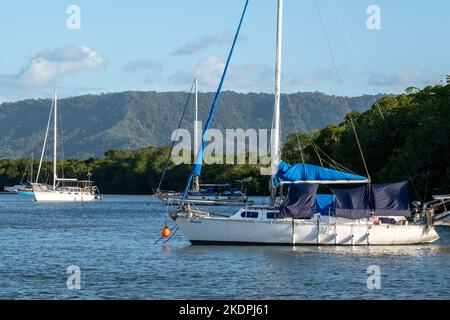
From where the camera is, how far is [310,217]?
1966 inches

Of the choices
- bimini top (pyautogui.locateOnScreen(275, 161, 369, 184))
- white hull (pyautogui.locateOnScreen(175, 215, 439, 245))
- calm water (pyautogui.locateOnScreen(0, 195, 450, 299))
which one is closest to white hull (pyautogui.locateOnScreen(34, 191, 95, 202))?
calm water (pyautogui.locateOnScreen(0, 195, 450, 299))

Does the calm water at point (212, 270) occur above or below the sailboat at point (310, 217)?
below

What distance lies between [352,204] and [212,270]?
1135 centimetres

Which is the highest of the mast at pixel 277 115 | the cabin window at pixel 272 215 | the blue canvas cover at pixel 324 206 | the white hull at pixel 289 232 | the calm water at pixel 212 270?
the mast at pixel 277 115

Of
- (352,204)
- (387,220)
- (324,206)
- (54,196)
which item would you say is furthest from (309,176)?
(54,196)

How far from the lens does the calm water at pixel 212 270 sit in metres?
35.5

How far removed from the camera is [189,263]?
44.5 meters

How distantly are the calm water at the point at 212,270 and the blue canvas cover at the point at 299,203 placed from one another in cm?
186

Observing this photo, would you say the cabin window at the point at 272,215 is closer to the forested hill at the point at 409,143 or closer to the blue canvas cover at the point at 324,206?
the blue canvas cover at the point at 324,206

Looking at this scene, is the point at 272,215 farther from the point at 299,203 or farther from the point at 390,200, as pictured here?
the point at 390,200

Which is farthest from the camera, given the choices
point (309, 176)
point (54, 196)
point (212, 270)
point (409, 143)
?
point (54, 196)

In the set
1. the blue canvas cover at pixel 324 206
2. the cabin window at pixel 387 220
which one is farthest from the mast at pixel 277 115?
the cabin window at pixel 387 220

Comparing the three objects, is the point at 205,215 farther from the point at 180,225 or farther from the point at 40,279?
the point at 40,279
